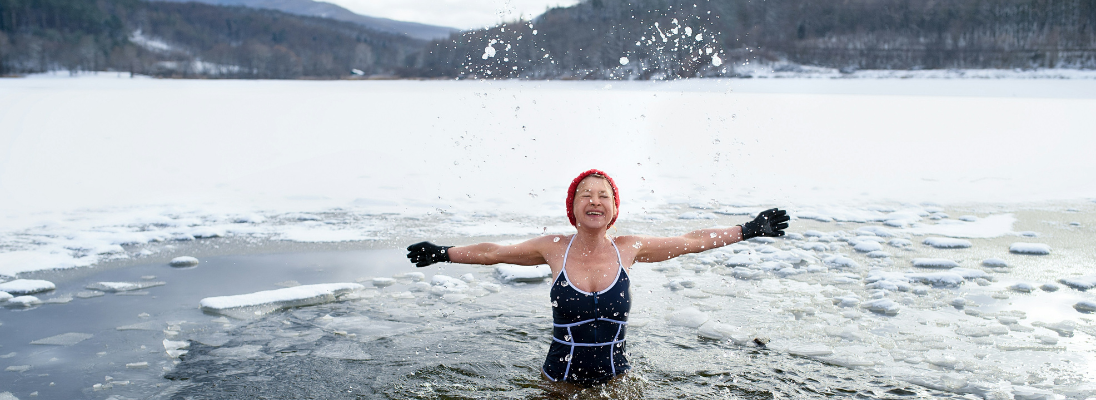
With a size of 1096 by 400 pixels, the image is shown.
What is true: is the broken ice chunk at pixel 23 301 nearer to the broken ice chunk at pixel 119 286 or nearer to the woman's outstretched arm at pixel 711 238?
the broken ice chunk at pixel 119 286

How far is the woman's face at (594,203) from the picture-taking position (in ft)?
8.34

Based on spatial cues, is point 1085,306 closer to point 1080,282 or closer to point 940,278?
point 1080,282

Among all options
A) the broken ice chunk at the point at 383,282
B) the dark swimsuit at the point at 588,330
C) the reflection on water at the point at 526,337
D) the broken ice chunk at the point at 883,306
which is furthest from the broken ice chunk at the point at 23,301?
the broken ice chunk at the point at 883,306

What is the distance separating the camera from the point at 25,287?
4.05 m

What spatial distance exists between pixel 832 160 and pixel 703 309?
755 centimetres

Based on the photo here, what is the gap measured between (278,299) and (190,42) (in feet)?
306

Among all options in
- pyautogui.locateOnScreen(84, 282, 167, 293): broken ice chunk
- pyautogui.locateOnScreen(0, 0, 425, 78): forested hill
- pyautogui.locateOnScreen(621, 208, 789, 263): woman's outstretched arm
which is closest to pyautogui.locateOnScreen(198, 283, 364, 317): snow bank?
pyautogui.locateOnScreen(84, 282, 167, 293): broken ice chunk

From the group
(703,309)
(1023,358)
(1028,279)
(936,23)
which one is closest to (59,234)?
(703,309)

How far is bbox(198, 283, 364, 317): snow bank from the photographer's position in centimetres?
384

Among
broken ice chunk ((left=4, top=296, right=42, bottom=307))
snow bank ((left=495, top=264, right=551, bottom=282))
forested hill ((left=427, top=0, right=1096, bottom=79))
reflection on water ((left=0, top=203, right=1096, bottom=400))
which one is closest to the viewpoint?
reflection on water ((left=0, top=203, right=1096, bottom=400))

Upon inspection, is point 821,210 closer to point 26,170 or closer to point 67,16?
point 26,170

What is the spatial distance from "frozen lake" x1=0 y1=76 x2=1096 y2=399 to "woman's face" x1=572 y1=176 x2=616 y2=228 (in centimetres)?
62

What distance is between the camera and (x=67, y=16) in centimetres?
7106

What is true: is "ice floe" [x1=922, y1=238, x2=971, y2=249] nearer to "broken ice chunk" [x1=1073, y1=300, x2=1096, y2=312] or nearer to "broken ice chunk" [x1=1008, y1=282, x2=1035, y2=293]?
"broken ice chunk" [x1=1008, y1=282, x2=1035, y2=293]
